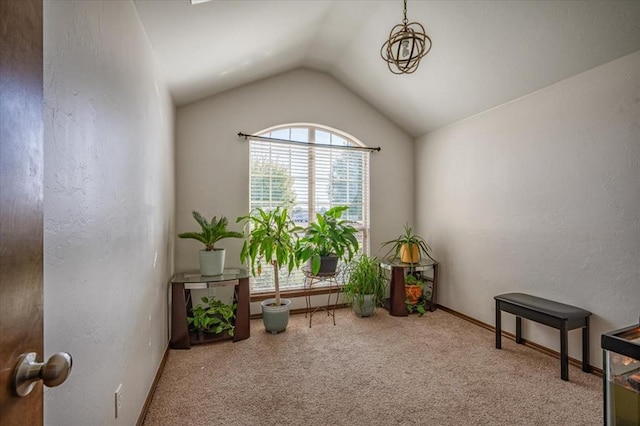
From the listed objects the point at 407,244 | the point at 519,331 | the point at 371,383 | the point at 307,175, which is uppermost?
the point at 307,175

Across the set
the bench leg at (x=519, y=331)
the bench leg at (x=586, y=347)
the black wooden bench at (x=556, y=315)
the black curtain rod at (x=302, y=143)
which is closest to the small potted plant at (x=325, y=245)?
the black curtain rod at (x=302, y=143)

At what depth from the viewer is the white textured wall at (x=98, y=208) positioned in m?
0.94

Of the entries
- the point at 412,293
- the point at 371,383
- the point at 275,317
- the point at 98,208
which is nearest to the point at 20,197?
the point at 98,208

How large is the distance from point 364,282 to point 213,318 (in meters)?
1.71

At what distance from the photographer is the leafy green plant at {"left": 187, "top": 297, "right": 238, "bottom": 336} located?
2.97m

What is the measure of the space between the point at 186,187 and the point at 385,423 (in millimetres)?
2858

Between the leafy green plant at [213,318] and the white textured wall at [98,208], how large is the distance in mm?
788

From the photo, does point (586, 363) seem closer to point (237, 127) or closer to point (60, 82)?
point (60, 82)

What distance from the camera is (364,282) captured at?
3713 millimetres

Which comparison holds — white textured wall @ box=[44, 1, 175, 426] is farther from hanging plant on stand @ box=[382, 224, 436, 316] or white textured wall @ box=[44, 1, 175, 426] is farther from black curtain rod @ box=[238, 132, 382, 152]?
hanging plant on stand @ box=[382, 224, 436, 316]

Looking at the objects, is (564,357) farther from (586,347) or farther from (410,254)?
(410,254)

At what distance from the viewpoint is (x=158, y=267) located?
247 centimetres

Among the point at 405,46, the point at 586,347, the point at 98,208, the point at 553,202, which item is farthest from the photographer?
the point at 553,202

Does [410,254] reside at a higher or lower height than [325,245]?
lower
